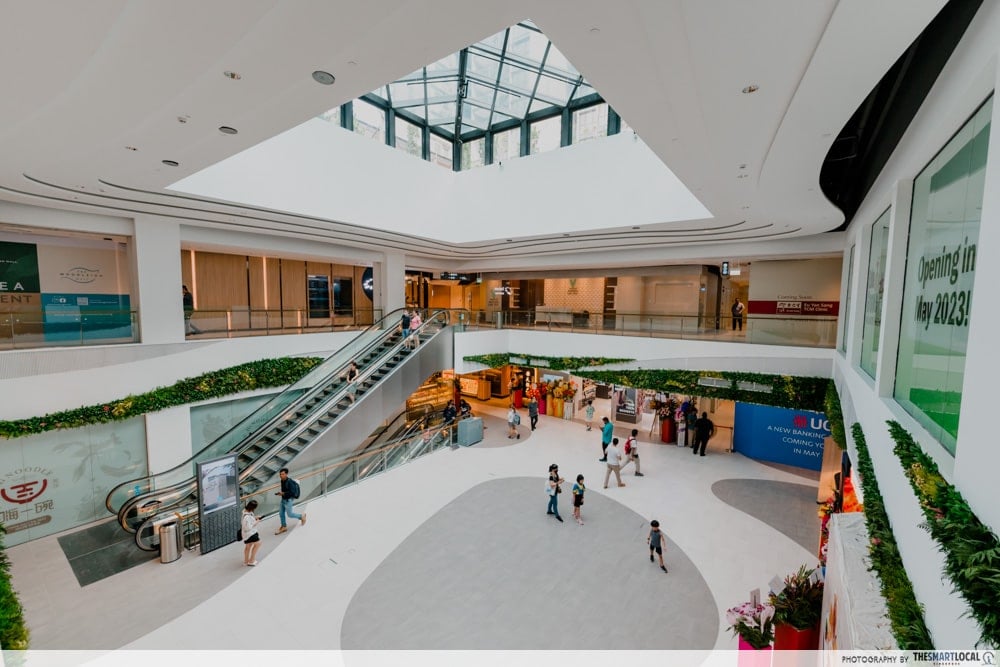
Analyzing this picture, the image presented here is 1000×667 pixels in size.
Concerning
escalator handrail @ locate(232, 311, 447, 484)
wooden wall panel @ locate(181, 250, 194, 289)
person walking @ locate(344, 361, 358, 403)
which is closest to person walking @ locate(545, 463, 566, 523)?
person walking @ locate(344, 361, 358, 403)

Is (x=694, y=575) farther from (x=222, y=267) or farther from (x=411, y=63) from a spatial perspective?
(x=222, y=267)

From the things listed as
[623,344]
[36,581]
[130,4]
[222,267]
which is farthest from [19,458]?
[623,344]

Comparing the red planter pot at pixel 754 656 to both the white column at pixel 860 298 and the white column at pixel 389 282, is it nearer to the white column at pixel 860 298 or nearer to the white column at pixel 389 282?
the white column at pixel 860 298

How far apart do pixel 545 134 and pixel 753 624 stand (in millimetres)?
15158

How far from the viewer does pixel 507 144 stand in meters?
16.8

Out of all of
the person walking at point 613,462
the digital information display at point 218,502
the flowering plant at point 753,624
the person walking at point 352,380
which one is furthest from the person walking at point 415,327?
the flowering plant at point 753,624

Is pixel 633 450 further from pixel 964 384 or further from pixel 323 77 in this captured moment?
pixel 323 77

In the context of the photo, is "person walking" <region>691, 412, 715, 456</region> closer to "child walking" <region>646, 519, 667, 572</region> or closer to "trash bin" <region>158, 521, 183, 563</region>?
"child walking" <region>646, 519, 667, 572</region>

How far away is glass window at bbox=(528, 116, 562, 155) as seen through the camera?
15.6 m

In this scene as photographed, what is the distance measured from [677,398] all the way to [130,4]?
16.7 meters

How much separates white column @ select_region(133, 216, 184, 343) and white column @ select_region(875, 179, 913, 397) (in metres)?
14.7

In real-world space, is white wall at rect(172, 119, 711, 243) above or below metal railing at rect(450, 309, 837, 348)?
above

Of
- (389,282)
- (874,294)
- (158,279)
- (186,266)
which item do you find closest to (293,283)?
(186,266)

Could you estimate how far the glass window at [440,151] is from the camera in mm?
16922
